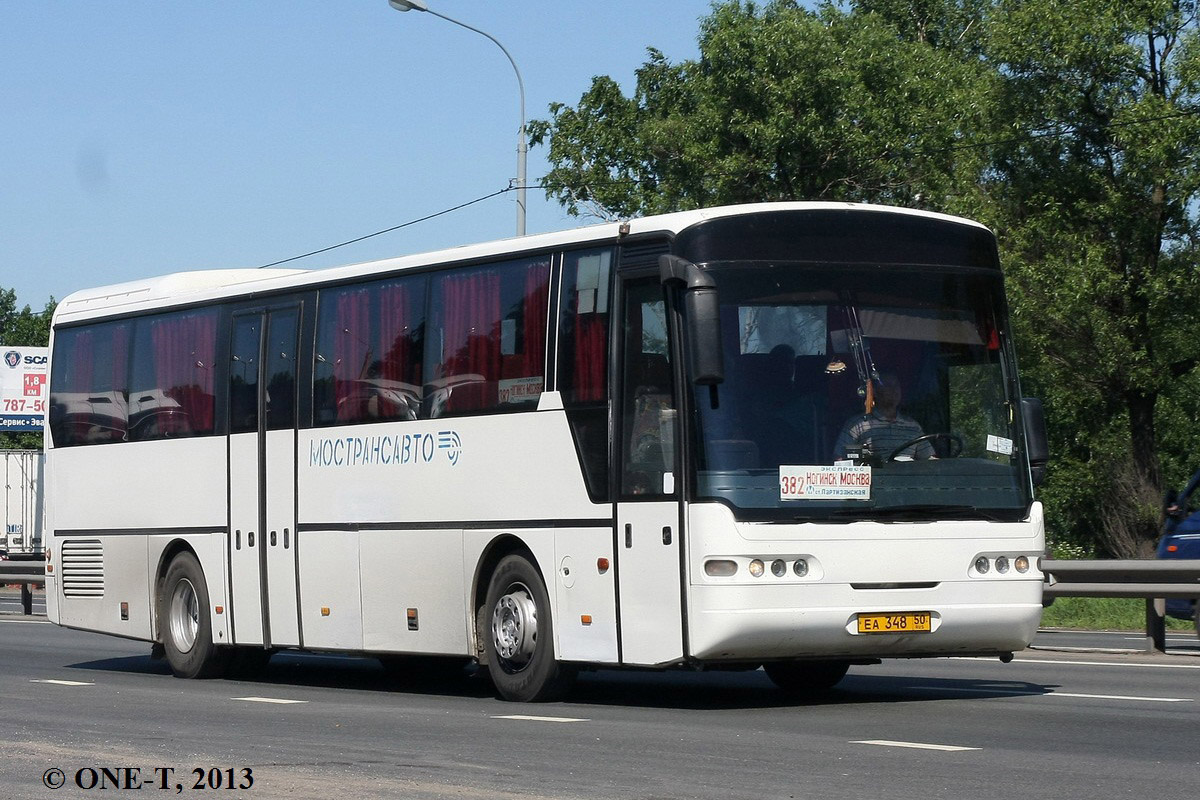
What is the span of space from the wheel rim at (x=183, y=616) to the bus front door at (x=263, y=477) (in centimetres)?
83

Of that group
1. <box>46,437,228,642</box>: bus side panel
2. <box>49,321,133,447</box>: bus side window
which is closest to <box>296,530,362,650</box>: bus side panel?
<box>46,437,228,642</box>: bus side panel

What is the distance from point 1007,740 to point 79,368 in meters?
11.7

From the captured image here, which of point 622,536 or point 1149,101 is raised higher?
point 1149,101

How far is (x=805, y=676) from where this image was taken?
14.4 meters

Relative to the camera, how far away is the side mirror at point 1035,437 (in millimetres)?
13180

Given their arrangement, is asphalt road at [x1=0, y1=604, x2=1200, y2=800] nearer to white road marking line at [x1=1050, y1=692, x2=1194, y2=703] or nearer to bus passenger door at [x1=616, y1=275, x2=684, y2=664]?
white road marking line at [x1=1050, y1=692, x2=1194, y2=703]

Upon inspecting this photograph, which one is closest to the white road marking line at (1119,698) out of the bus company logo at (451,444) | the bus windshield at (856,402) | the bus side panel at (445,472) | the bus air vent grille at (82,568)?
the bus windshield at (856,402)

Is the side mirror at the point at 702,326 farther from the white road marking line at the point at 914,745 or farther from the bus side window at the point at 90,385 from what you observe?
the bus side window at the point at 90,385

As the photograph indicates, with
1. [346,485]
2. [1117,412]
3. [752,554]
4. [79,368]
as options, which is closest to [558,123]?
[1117,412]

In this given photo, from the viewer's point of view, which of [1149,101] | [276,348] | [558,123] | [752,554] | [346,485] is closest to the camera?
[752,554]

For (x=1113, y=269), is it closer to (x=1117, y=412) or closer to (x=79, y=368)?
(x=1117, y=412)

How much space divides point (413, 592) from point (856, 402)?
13.5ft

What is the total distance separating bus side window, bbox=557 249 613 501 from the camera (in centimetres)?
1296

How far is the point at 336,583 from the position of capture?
619 inches
